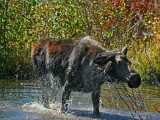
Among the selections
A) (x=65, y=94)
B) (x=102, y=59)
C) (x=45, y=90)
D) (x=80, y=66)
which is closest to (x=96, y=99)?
(x=65, y=94)

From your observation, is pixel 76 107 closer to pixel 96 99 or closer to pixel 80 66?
pixel 96 99

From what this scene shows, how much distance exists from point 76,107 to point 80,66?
135cm

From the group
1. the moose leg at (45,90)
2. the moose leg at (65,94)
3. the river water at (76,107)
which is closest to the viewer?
the river water at (76,107)

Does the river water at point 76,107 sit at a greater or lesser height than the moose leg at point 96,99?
lesser

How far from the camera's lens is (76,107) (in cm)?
721

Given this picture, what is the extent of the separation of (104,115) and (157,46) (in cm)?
597

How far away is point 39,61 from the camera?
7324 mm

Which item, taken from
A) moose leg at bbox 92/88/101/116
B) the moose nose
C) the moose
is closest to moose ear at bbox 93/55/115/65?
the moose

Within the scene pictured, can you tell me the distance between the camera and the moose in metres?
5.48

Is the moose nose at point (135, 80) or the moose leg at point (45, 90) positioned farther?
the moose leg at point (45, 90)

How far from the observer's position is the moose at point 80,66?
548 cm

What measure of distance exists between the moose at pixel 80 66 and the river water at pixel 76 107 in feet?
0.91

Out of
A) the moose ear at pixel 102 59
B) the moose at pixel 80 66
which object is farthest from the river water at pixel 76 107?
the moose ear at pixel 102 59

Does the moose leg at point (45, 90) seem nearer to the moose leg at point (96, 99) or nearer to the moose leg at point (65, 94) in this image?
the moose leg at point (65, 94)
